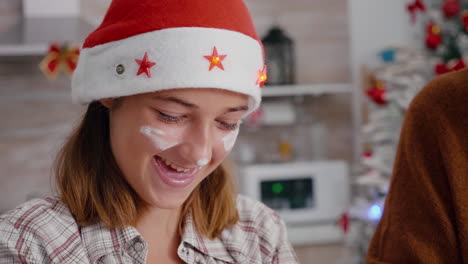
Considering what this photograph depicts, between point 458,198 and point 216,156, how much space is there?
453 millimetres

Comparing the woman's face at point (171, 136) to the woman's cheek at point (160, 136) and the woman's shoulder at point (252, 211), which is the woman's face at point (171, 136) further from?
the woman's shoulder at point (252, 211)

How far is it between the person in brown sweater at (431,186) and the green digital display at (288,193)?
203 cm

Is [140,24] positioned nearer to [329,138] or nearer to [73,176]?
[73,176]

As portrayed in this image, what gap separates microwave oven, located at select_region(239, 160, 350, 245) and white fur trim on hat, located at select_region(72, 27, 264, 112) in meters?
2.12

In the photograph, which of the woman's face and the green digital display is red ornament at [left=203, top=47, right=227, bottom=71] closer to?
the woman's face

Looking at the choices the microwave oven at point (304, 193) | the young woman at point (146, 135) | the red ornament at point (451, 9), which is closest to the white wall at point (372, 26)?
the microwave oven at point (304, 193)

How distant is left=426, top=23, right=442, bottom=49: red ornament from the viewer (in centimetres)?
245

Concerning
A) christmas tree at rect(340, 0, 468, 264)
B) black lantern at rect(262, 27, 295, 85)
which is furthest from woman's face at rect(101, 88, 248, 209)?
black lantern at rect(262, 27, 295, 85)

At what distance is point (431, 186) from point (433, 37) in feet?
5.30

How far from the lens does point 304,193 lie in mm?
3170

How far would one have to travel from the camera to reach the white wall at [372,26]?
3.39 metres

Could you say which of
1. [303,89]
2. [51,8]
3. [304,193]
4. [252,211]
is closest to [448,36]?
[303,89]

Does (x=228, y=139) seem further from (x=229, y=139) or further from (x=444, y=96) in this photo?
(x=444, y=96)

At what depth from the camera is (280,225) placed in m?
1.22
